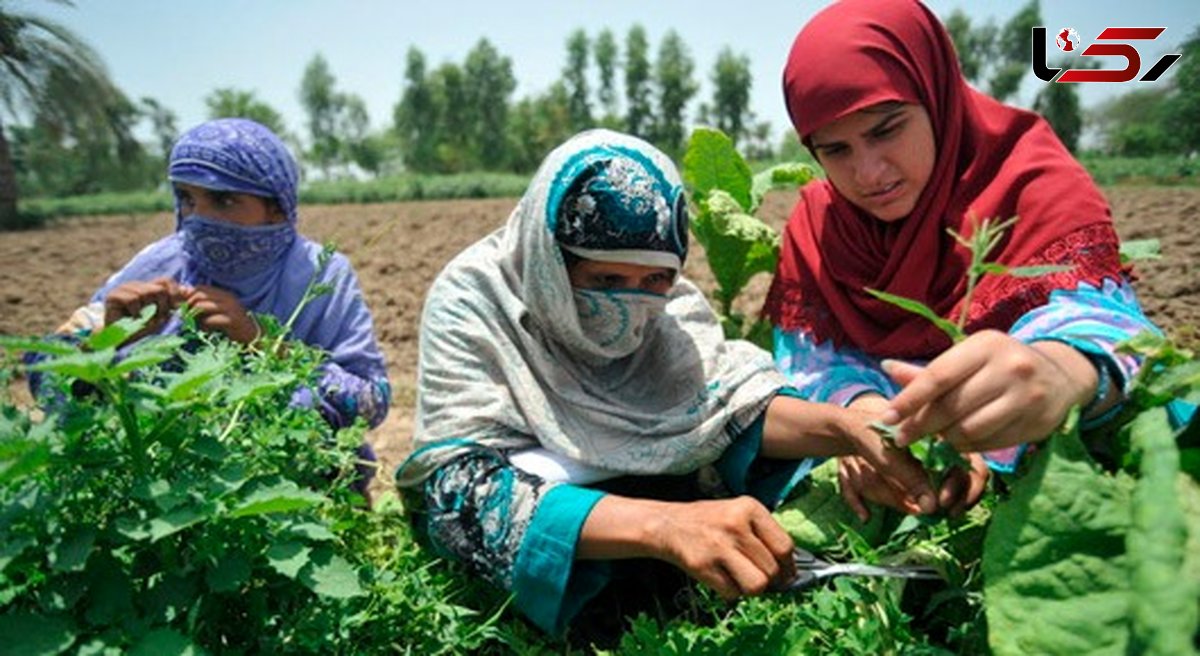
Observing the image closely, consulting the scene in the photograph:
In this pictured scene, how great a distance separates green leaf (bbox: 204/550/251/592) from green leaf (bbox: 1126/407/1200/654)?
3.46ft

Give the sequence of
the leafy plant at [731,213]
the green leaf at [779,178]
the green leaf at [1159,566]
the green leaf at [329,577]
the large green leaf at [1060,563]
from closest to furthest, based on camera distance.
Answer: the green leaf at [1159,566], the large green leaf at [1060,563], the green leaf at [329,577], the leafy plant at [731,213], the green leaf at [779,178]

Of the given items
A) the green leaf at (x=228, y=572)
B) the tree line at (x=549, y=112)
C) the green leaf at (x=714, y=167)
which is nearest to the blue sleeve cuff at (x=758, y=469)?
the green leaf at (x=714, y=167)

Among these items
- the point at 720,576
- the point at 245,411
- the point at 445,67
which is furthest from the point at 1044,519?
the point at 445,67

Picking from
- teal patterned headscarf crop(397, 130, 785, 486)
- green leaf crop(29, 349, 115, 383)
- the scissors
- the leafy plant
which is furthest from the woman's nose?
green leaf crop(29, 349, 115, 383)

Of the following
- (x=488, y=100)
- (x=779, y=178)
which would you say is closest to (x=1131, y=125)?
(x=488, y=100)

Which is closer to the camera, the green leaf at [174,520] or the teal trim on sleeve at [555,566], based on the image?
the green leaf at [174,520]

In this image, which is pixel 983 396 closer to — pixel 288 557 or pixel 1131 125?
pixel 288 557

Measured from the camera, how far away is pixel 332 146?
205 feet

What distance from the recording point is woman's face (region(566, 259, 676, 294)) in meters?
1.92

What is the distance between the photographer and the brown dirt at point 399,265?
4.79 meters

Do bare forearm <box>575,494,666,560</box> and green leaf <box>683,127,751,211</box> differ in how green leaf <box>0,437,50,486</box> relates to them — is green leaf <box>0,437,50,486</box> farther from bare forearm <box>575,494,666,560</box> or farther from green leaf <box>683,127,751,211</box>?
green leaf <box>683,127,751,211</box>

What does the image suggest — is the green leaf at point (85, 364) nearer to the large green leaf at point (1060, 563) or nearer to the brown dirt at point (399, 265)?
the brown dirt at point (399, 265)

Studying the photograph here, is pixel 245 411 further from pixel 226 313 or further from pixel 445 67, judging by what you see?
pixel 445 67

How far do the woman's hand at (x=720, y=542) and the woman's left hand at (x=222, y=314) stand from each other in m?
1.23
